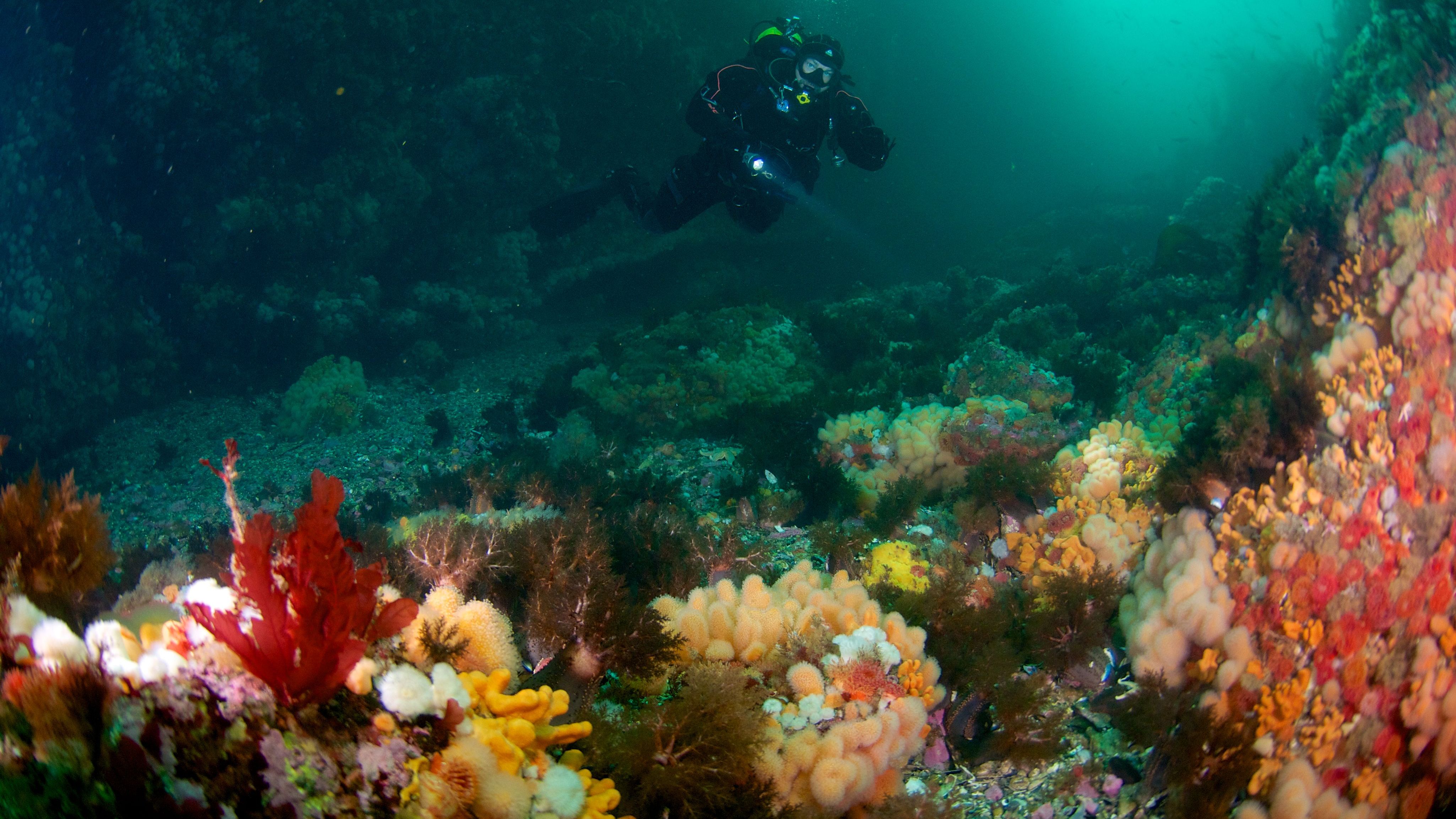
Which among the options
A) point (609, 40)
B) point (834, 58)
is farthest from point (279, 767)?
point (609, 40)

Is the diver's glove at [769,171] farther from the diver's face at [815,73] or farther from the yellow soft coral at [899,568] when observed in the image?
the yellow soft coral at [899,568]

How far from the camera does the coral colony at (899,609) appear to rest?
4.71 feet

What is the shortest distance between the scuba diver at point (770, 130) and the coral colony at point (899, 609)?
3.92 m

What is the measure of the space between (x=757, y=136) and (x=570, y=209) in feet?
12.2

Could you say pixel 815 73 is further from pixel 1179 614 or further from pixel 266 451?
pixel 266 451

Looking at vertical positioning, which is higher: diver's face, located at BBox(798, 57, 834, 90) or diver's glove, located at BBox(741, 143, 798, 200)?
diver's face, located at BBox(798, 57, 834, 90)

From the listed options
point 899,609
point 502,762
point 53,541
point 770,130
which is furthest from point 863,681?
point 770,130

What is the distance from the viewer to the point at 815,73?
25.8 ft

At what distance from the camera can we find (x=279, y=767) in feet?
4.42

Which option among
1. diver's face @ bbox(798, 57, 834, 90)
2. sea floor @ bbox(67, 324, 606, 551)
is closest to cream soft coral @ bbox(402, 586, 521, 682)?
sea floor @ bbox(67, 324, 606, 551)

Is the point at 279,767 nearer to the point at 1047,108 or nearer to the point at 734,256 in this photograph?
the point at 734,256

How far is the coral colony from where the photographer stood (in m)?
1.44

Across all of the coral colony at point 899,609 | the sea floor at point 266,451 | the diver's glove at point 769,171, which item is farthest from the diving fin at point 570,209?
the coral colony at point 899,609

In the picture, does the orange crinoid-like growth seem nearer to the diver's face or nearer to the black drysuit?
the black drysuit
